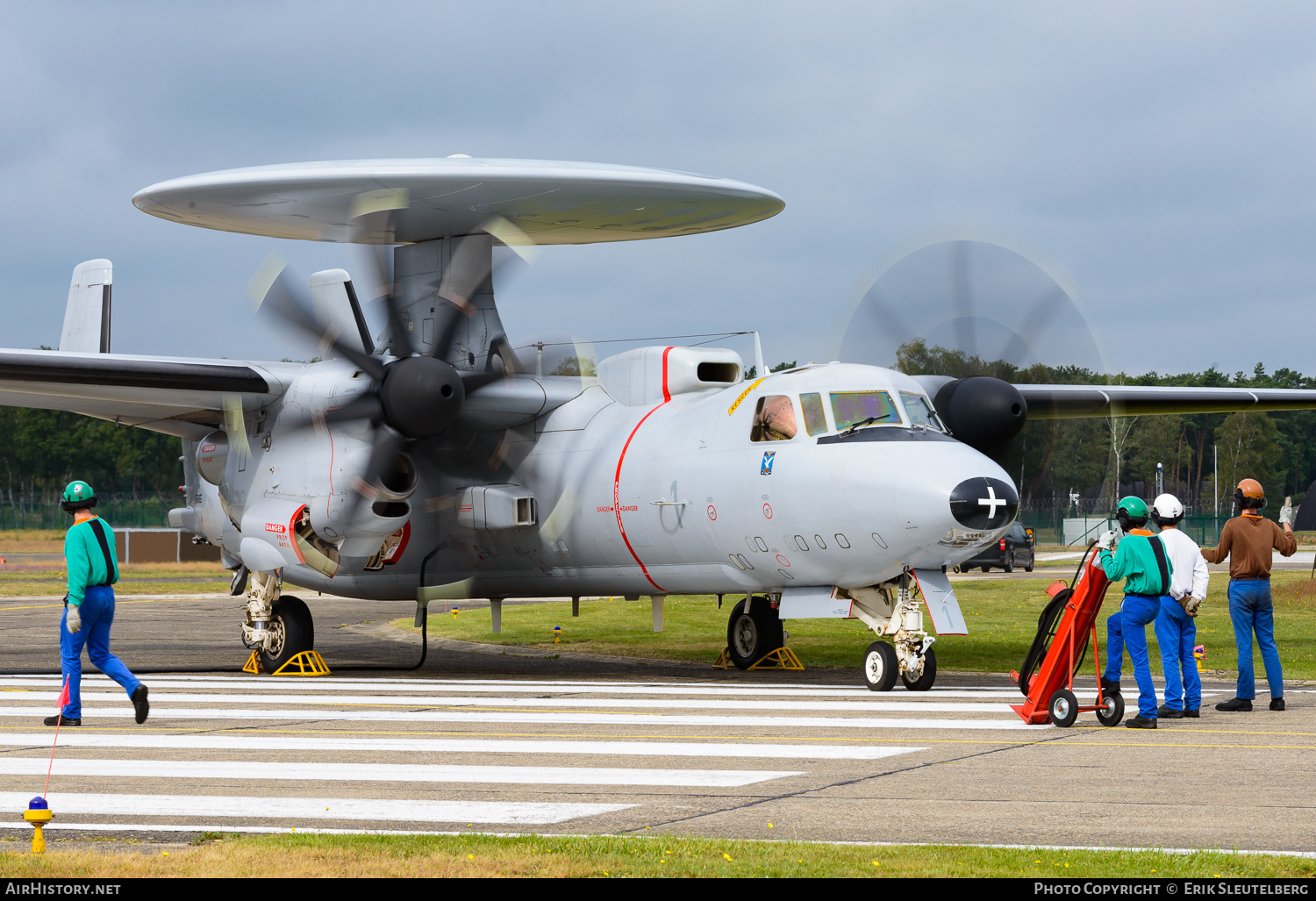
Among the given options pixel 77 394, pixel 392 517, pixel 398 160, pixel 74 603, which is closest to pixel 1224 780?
pixel 74 603

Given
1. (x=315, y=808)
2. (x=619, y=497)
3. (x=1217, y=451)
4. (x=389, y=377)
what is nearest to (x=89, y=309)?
(x=389, y=377)

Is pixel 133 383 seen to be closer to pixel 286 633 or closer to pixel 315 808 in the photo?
pixel 286 633

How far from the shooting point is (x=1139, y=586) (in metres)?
11.0

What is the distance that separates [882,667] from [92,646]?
7.81 meters

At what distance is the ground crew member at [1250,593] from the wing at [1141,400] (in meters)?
6.39

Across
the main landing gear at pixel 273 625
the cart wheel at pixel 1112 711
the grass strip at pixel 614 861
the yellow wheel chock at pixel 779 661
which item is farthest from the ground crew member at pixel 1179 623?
the main landing gear at pixel 273 625

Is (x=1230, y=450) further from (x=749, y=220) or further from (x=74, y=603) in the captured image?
(x=74, y=603)

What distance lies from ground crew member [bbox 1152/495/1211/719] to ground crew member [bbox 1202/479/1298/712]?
388 mm

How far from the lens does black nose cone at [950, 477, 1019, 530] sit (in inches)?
497

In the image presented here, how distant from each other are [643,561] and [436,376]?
3467 mm

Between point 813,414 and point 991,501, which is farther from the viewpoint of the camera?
point 813,414

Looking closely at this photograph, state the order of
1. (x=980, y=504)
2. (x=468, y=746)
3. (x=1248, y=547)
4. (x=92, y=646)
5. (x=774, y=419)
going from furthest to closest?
(x=774, y=419), (x=980, y=504), (x=1248, y=547), (x=92, y=646), (x=468, y=746)

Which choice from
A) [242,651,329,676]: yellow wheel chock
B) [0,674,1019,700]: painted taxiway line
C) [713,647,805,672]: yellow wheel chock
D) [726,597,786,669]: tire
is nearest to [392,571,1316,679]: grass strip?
[713,647,805,672]: yellow wheel chock

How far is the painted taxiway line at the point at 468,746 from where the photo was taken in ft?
31.8
